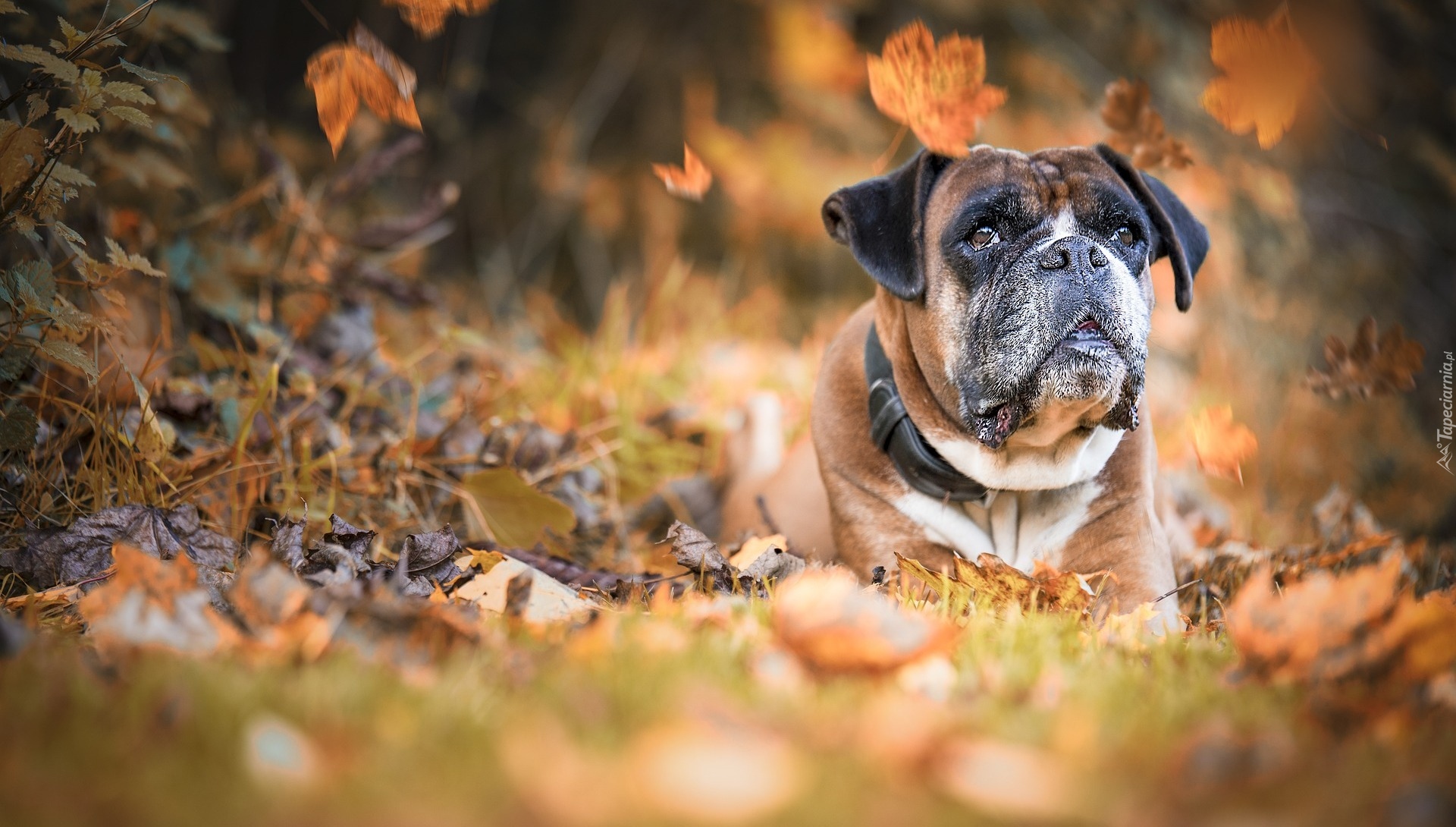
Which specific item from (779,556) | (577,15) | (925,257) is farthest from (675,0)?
(779,556)

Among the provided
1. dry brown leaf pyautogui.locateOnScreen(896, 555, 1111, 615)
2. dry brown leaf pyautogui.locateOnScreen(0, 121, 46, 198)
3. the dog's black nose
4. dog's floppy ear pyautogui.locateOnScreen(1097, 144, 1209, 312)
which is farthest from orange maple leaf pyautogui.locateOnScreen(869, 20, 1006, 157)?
dry brown leaf pyautogui.locateOnScreen(0, 121, 46, 198)

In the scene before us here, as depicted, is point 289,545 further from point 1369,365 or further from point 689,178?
point 1369,365

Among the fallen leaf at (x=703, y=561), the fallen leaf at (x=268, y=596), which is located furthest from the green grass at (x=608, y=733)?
the fallen leaf at (x=703, y=561)

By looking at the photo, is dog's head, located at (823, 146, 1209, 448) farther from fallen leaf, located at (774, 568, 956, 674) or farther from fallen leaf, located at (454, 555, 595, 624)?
fallen leaf, located at (454, 555, 595, 624)

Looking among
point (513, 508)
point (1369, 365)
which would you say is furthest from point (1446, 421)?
point (513, 508)

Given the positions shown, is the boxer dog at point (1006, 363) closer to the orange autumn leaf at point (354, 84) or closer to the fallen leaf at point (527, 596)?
the fallen leaf at point (527, 596)

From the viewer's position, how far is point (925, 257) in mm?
2822

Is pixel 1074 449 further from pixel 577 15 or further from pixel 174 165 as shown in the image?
pixel 577 15

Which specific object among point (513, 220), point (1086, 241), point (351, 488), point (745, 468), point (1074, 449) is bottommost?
point (513, 220)

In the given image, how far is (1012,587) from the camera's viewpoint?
2.40 m

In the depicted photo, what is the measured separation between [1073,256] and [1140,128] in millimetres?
763

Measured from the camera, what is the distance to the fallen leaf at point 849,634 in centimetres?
161

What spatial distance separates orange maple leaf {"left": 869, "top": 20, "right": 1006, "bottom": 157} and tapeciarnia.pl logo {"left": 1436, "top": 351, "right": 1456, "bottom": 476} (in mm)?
2962

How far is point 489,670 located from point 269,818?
502 mm
